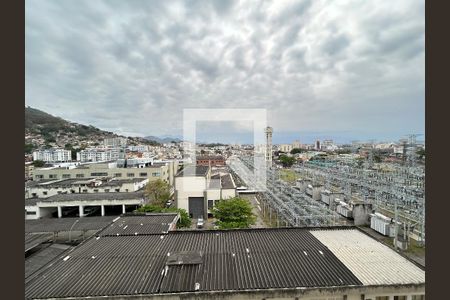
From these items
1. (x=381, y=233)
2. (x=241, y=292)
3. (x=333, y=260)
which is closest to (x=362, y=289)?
(x=333, y=260)

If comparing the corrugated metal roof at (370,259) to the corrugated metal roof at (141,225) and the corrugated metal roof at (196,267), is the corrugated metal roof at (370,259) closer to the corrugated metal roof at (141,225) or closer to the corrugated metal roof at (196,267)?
the corrugated metal roof at (196,267)

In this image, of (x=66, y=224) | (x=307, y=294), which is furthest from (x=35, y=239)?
(x=307, y=294)

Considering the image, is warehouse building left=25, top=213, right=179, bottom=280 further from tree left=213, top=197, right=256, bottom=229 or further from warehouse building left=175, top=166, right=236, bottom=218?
warehouse building left=175, top=166, right=236, bottom=218

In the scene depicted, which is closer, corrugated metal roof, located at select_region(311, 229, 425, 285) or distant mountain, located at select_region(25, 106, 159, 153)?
corrugated metal roof, located at select_region(311, 229, 425, 285)

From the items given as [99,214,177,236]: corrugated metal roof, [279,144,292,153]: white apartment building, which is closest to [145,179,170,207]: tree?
[99,214,177,236]: corrugated metal roof

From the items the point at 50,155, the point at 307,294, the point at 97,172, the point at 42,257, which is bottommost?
the point at 42,257

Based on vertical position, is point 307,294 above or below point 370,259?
below

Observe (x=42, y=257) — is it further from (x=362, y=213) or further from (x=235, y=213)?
(x=362, y=213)
